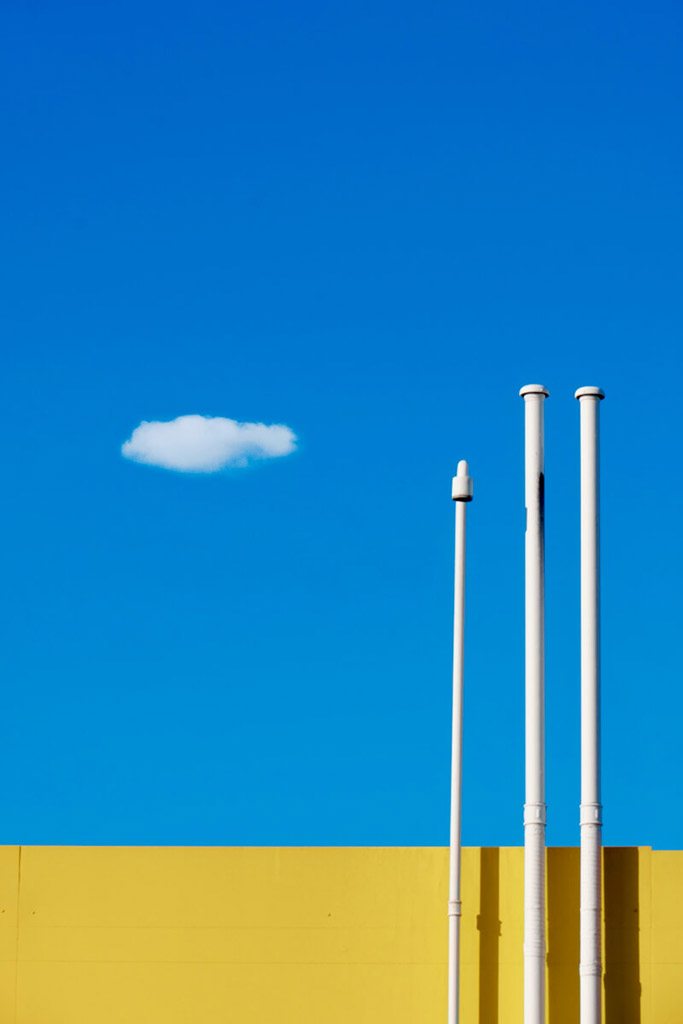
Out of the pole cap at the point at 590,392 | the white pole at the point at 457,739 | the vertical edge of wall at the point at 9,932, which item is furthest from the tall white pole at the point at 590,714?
the vertical edge of wall at the point at 9,932

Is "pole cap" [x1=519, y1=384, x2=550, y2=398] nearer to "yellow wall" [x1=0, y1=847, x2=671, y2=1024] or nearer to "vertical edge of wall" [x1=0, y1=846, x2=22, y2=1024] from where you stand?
"yellow wall" [x1=0, y1=847, x2=671, y2=1024]

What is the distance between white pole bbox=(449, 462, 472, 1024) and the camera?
1702 centimetres

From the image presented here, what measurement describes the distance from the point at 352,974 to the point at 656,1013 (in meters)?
3.48

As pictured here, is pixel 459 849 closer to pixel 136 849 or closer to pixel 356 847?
pixel 356 847

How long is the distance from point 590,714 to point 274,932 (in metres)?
4.59

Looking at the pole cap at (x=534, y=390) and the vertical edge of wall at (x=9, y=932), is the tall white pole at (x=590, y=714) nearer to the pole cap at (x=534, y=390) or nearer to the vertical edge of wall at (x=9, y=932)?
the pole cap at (x=534, y=390)

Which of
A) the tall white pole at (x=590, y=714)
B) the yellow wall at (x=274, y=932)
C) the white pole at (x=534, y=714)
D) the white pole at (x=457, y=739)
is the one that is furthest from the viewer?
the yellow wall at (x=274, y=932)

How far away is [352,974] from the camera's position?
17.6 m

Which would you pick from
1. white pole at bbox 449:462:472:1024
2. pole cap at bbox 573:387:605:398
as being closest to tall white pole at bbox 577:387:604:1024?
pole cap at bbox 573:387:605:398

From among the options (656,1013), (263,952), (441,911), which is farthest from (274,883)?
(656,1013)

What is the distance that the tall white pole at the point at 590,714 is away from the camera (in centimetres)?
1628

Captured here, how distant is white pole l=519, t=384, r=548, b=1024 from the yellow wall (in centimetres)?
74

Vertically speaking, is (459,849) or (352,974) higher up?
(459,849)

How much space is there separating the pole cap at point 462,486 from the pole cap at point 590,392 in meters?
1.84
